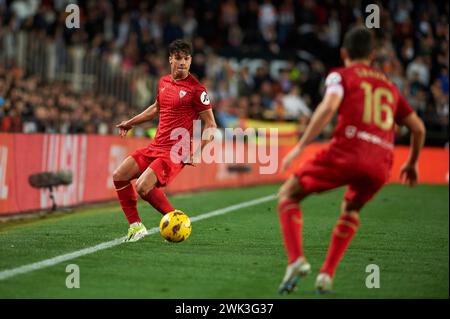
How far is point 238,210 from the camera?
51.9ft

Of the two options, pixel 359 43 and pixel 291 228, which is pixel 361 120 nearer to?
pixel 359 43

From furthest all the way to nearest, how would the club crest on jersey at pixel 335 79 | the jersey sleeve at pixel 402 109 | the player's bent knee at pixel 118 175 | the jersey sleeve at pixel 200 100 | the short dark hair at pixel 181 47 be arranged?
the jersey sleeve at pixel 200 100, the player's bent knee at pixel 118 175, the short dark hair at pixel 181 47, the jersey sleeve at pixel 402 109, the club crest on jersey at pixel 335 79

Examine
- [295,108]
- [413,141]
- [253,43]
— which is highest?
[253,43]

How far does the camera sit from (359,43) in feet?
24.3

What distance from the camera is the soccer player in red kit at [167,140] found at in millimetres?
10586

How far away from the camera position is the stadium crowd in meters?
25.4

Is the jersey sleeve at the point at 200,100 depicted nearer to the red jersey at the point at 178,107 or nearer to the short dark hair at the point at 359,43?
the red jersey at the point at 178,107

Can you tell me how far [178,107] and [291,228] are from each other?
3.83 meters

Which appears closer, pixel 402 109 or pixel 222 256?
pixel 402 109

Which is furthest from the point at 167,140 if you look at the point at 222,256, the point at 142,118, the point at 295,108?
the point at 295,108

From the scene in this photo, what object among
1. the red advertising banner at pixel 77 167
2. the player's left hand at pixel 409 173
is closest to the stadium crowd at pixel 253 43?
the red advertising banner at pixel 77 167

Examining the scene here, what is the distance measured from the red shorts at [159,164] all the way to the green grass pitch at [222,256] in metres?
0.79

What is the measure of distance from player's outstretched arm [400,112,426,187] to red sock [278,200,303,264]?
47.0 inches
